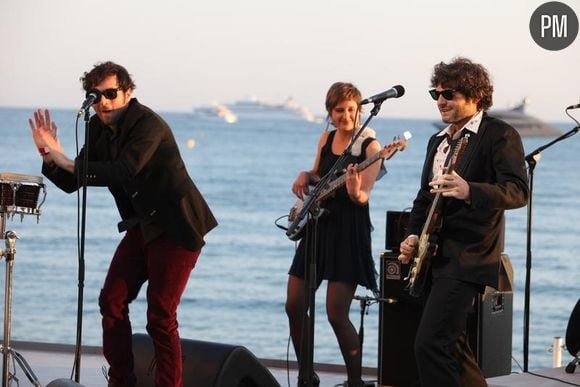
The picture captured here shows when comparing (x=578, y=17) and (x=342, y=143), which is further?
(x=578, y=17)

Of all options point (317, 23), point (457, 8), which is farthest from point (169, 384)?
point (317, 23)

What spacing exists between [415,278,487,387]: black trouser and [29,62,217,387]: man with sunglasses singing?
3.28 feet

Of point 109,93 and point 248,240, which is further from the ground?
point 109,93

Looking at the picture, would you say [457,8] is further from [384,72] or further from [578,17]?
[578,17]

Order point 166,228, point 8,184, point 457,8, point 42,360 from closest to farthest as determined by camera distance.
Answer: point 166,228
point 8,184
point 42,360
point 457,8

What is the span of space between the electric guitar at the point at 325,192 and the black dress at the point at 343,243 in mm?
70

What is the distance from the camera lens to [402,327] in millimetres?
5922

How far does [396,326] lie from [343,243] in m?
0.50

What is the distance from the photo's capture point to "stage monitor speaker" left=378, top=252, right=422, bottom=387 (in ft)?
19.4

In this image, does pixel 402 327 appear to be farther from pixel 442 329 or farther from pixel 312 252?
pixel 442 329

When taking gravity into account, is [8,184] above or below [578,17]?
below

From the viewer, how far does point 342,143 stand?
5812 millimetres

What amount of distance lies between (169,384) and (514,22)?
22546 millimetres

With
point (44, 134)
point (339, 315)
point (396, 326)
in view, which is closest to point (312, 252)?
point (339, 315)
